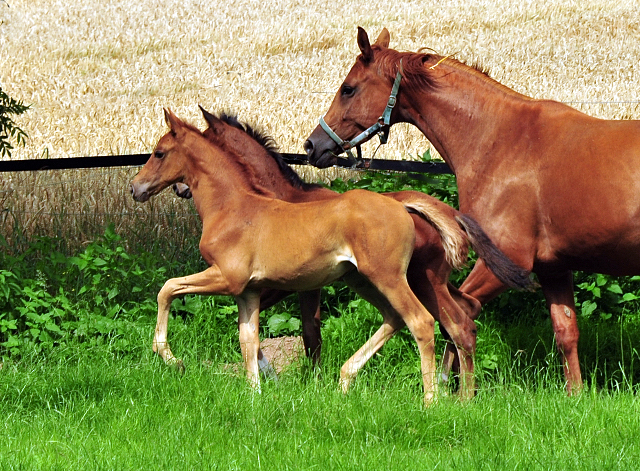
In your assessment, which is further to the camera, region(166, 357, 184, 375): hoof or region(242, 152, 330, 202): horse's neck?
region(242, 152, 330, 202): horse's neck

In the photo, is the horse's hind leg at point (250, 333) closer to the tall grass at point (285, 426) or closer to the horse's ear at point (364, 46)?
the tall grass at point (285, 426)

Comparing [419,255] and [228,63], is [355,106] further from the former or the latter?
[228,63]

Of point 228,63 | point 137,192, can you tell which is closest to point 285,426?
point 137,192

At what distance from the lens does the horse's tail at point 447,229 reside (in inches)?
211

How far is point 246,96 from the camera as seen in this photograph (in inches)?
→ 582

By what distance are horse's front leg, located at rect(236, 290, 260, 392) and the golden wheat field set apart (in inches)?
128

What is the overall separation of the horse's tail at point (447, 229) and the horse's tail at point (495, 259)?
0.05 meters

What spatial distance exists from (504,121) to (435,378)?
6.07 feet

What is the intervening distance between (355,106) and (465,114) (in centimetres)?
79

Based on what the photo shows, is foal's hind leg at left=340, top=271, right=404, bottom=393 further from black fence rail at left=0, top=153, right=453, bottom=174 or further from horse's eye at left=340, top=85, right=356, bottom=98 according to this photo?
black fence rail at left=0, top=153, right=453, bottom=174

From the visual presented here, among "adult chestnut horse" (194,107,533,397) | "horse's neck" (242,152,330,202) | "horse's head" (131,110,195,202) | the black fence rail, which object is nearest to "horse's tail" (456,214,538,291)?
"adult chestnut horse" (194,107,533,397)

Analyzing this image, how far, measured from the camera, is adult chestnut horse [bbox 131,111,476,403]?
17.1 feet

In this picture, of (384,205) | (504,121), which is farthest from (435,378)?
(504,121)

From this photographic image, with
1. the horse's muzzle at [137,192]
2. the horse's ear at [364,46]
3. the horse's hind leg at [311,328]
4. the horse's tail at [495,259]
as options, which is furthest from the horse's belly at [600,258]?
the horse's muzzle at [137,192]
